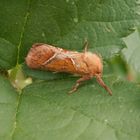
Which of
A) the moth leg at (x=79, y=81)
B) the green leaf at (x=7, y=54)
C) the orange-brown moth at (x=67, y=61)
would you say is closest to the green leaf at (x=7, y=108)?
the green leaf at (x=7, y=54)

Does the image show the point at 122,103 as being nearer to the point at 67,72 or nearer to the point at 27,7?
the point at 67,72

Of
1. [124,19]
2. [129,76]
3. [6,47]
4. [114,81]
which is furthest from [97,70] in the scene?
[129,76]

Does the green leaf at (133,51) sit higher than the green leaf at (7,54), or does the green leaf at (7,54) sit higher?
the green leaf at (7,54)

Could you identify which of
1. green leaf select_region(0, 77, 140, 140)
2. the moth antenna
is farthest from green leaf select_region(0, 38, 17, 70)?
the moth antenna

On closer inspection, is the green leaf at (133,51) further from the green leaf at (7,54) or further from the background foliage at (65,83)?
the green leaf at (7,54)

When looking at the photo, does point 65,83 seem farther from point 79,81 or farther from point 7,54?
point 7,54

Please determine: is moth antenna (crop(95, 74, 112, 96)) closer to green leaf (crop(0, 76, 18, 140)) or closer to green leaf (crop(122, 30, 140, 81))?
green leaf (crop(0, 76, 18, 140))
